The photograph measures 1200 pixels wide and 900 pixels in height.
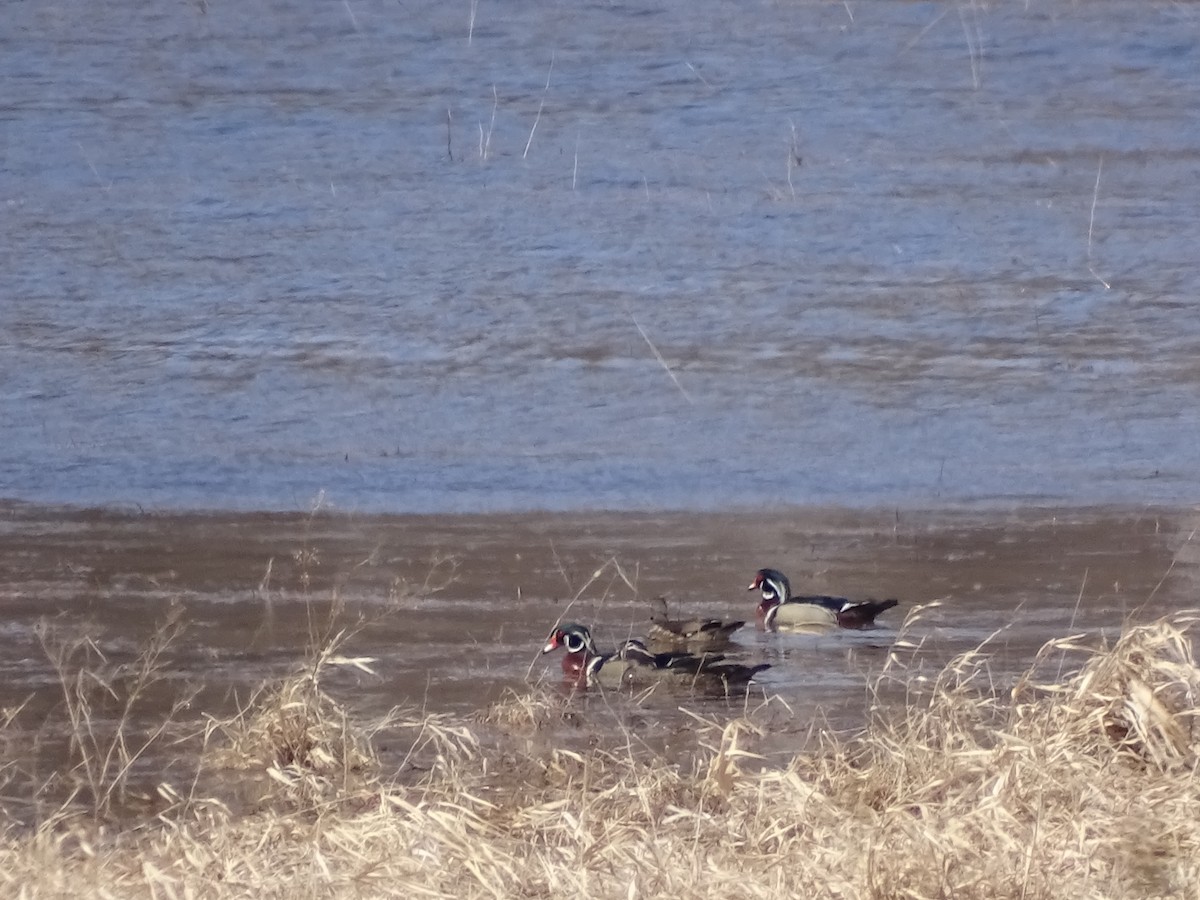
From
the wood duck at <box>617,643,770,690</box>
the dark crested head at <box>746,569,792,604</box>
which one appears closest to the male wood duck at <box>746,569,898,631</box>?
the dark crested head at <box>746,569,792,604</box>

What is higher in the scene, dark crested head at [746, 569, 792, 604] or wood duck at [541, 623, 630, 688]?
wood duck at [541, 623, 630, 688]

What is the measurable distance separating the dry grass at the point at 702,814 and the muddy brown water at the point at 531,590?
0.42m

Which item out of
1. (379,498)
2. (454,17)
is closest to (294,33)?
(454,17)

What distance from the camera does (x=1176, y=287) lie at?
1126 cm

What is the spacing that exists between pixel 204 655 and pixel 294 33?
7.50 metres

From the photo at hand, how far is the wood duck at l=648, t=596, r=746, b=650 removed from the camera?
630 cm

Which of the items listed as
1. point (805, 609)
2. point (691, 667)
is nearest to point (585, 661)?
point (691, 667)

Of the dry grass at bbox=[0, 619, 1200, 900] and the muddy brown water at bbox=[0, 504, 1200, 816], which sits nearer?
the dry grass at bbox=[0, 619, 1200, 900]

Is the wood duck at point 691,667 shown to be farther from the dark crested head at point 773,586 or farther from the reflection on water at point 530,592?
the dark crested head at point 773,586

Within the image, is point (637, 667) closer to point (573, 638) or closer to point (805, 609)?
point (573, 638)

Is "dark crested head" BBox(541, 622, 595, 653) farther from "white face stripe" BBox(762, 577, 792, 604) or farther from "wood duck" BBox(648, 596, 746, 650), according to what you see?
"white face stripe" BBox(762, 577, 792, 604)

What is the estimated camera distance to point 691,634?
20.7ft

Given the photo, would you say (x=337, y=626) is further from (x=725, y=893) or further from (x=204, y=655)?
(x=725, y=893)

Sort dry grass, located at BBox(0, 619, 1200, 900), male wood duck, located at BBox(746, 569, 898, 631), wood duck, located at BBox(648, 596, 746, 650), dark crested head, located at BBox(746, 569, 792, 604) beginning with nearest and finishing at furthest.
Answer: dry grass, located at BBox(0, 619, 1200, 900) < wood duck, located at BBox(648, 596, 746, 650) < male wood duck, located at BBox(746, 569, 898, 631) < dark crested head, located at BBox(746, 569, 792, 604)
